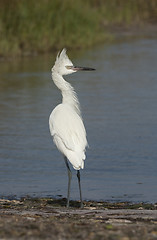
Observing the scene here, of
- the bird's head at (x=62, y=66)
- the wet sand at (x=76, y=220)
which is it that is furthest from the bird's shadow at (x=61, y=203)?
the bird's head at (x=62, y=66)

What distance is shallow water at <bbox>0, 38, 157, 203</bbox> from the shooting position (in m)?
7.84

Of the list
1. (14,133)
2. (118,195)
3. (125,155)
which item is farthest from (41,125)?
(118,195)

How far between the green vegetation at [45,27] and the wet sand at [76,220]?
14.0 m

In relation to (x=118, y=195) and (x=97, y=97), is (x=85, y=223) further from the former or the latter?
(x=97, y=97)

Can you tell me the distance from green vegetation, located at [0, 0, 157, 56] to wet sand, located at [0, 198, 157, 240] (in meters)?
14.0

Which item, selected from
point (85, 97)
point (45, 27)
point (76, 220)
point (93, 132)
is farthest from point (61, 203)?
point (45, 27)

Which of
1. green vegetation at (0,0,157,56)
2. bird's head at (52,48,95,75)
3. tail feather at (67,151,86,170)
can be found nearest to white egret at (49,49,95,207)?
tail feather at (67,151,86,170)

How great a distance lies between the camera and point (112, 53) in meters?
21.5

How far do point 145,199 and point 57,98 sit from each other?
7099 millimetres

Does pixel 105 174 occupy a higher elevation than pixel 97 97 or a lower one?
lower

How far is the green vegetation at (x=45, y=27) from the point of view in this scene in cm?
2088

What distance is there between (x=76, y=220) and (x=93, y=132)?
17.3 ft

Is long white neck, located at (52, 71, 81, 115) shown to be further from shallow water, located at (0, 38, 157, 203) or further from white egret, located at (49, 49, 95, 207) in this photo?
shallow water, located at (0, 38, 157, 203)

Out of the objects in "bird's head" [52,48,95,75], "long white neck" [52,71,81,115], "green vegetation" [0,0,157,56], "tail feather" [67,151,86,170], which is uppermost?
"green vegetation" [0,0,157,56]
